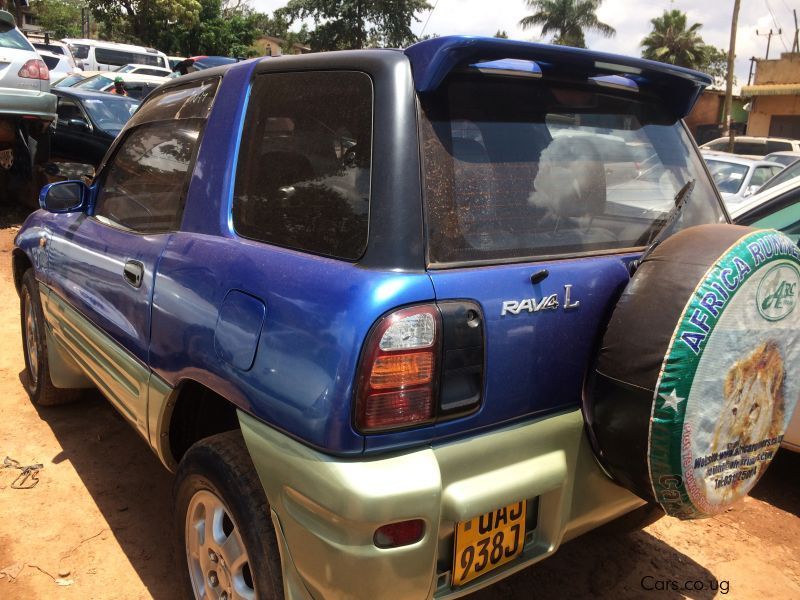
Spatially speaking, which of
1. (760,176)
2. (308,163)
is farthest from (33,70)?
(760,176)

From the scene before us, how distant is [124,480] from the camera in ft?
11.0

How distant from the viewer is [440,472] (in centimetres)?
170

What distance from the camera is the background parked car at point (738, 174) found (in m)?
10.0

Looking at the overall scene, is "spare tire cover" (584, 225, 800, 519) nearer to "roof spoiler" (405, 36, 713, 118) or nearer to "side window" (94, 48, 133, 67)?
"roof spoiler" (405, 36, 713, 118)

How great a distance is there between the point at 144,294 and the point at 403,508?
4.43 feet

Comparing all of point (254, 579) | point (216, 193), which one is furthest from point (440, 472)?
point (216, 193)

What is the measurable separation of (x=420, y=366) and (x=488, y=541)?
0.54m

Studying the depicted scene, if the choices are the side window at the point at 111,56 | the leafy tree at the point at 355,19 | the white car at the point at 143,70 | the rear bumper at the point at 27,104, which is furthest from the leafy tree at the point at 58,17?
the rear bumper at the point at 27,104

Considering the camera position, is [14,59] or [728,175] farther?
[728,175]

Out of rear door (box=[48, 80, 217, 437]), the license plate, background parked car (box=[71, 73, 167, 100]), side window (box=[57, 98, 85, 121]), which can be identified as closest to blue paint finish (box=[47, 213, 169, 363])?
rear door (box=[48, 80, 217, 437])

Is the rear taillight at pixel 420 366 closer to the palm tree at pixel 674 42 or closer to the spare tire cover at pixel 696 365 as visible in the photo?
the spare tire cover at pixel 696 365

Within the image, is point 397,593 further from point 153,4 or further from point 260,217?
point 153,4

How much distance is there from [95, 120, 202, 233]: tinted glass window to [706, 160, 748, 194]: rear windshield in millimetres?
9095

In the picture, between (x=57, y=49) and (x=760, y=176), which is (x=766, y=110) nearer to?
(x=760, y=176)
